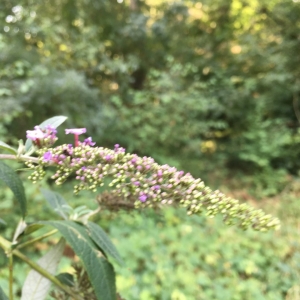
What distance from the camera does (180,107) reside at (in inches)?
154

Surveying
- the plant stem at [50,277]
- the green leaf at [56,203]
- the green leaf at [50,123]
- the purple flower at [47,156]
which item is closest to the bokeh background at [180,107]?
the green leaf at [56,203]

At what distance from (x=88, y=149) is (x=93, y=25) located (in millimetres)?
3856

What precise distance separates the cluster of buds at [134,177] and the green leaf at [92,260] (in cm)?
15

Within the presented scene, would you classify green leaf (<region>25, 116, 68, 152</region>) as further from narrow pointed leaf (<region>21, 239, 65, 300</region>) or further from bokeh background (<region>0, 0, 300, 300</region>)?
bokeh background (<region>0, 0, 300, 300</region>)

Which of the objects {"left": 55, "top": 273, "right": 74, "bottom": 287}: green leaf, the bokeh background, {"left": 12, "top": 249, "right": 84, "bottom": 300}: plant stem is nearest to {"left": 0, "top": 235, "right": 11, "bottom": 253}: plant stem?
{"left": 12, "top": 249, "right": 84, "bottom": 300}: plant stem

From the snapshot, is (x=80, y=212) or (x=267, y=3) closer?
(x=80, y=212)

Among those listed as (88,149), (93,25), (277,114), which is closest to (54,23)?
(93,25)

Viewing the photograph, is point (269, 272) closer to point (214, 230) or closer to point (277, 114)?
point (214, 230)

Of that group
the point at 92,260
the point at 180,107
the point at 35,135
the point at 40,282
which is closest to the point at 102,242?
the point at 92,260

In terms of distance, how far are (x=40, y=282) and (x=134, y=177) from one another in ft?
1.22

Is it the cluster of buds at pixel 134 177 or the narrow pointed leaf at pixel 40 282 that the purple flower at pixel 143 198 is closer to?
the cluster of buds at pixel 134 177

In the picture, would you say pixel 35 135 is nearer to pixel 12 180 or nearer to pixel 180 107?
pixel 12 180

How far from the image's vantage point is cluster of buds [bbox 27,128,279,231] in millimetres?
504

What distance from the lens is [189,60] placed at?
15.8 feet
